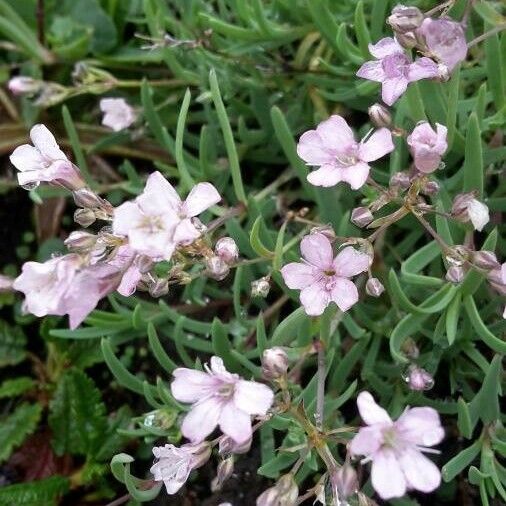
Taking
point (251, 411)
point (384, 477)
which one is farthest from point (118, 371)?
point (384, 477)

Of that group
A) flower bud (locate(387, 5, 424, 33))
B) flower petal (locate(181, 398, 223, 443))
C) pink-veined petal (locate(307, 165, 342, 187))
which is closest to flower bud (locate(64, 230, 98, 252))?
flower petal (locate(181, 398, 223, 443))

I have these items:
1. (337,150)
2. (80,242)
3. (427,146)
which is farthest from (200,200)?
(427,146)

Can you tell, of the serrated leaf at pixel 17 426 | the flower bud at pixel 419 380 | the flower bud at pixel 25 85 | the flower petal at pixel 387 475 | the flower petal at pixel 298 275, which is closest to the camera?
the flower petal at pixel 387 475

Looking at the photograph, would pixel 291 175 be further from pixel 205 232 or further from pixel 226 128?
pixel 205 232

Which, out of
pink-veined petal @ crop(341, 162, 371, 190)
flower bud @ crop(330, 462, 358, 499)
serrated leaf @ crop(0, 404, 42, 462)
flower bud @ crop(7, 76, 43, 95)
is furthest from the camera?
flower bud @ crop(7, 76, 43, 95)

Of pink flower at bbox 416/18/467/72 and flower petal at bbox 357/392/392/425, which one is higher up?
pink flower at bbox 416/18/467/72

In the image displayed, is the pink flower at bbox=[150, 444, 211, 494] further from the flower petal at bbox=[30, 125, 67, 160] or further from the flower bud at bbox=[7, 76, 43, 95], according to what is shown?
the flower bud at bbox=[7, 76, 43, 95]

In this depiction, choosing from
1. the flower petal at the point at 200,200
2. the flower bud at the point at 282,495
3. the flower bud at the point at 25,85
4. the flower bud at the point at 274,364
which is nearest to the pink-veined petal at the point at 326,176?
the flower petal at the point at 200,200

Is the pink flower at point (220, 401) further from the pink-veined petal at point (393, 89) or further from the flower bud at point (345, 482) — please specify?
the pink-veined petal at point (393, 89)
